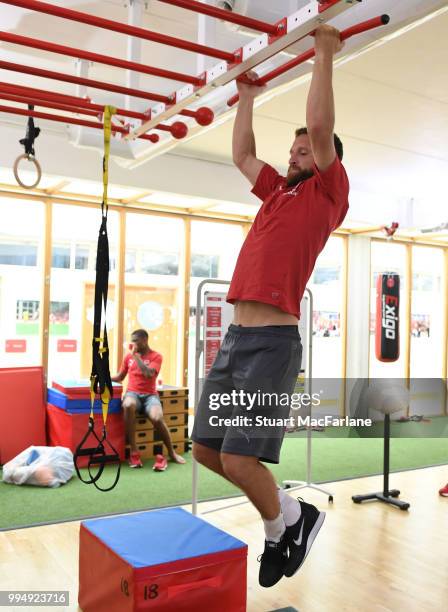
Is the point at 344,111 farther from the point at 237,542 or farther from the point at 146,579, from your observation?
the point at 146,579

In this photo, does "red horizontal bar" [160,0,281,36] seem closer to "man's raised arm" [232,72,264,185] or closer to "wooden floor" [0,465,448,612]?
"man's raised arm" [232,72,264,185]

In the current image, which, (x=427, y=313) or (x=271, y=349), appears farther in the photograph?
(x=427, y=313)

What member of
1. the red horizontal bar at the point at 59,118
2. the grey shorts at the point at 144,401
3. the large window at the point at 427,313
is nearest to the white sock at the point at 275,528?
the red horizontal bar at the point at 59,118

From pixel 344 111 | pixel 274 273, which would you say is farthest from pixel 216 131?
pixel 274 273

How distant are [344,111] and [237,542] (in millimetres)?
3423

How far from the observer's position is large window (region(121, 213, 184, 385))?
22.9ft

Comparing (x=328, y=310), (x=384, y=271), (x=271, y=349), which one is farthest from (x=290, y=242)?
(x=384, y=271)

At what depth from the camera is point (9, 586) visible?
2.90 metres

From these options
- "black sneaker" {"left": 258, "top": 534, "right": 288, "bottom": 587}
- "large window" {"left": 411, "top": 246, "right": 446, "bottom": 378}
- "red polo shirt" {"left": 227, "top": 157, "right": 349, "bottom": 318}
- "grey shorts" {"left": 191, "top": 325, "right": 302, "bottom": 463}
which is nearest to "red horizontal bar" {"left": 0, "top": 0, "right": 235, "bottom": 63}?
"red polo shirt" {"left": 227, "top": 157, "right": 349, "bottom": 318}

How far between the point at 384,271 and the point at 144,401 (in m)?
4.66

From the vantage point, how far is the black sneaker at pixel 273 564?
2.16m

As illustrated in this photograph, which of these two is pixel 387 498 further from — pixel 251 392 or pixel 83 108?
pixel 83 108

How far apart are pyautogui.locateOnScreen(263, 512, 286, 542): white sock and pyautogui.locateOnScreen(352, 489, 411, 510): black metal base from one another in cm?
249

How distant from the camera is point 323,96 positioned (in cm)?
189
